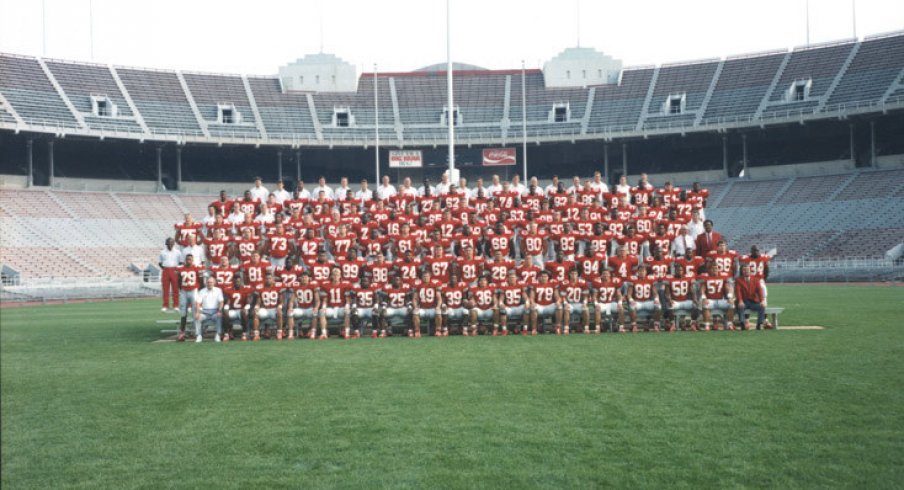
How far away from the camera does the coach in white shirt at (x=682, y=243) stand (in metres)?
14.9

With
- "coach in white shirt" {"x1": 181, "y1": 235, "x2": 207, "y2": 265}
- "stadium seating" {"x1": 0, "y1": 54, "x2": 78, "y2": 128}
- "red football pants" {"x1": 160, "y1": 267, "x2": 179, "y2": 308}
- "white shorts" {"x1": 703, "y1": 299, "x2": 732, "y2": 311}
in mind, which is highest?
"stadium seating" {"x1": 0, "y1": 54, "x2": 78, "y2": 128}

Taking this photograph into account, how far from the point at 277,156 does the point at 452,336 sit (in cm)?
3706

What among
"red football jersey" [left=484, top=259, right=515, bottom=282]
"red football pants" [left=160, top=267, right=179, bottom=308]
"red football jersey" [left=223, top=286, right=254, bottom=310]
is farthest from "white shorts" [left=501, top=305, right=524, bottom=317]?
"red football pants" [left=160, top=267, right=179, bottom=308]

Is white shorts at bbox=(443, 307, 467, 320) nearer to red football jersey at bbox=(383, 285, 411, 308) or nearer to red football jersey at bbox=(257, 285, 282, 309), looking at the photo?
red football jersey at bbox=(383, 285, 411, 308)

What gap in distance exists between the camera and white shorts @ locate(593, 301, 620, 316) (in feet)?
44.9

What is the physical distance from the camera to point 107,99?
1756 inches

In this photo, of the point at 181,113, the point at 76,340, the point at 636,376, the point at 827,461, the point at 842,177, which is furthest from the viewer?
the point at 181,113

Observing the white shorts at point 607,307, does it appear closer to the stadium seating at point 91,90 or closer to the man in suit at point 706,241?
the man in suit at point 706,241

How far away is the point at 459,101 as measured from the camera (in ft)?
164

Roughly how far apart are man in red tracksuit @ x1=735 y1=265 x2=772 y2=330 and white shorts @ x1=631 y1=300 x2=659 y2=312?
62.7 inches

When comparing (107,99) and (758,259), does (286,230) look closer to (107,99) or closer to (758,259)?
(758,259)

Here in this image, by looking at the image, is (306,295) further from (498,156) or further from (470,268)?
(498,156)

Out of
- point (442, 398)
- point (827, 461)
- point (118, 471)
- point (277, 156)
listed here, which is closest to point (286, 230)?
point (442, 398)

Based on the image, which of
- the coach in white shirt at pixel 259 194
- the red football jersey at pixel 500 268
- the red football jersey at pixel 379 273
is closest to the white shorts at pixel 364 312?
the red football jersey at pixel 379 273
